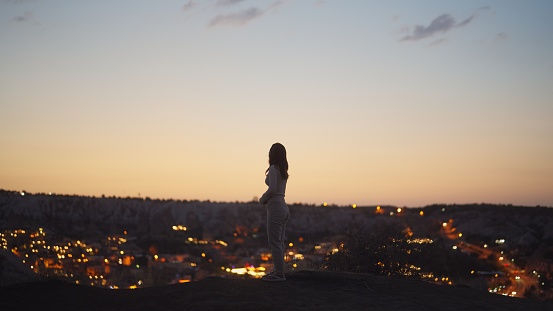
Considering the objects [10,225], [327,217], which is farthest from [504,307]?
[327,217]

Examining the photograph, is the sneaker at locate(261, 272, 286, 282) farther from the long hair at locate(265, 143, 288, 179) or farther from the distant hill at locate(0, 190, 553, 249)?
the distant hill at locate(0, 190, 553, 249)

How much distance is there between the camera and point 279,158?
11.0 meters

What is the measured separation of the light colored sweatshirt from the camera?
10891 millimetres

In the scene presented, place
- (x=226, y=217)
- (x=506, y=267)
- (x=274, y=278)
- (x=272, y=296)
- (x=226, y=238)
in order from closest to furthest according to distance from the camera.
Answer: (x=272, y=296) < (x=274, y=278) < (x=506, y=267) < (x=226, y=238) < (x=226, y=217)

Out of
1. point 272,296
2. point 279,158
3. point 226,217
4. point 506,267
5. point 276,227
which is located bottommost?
point 506,267

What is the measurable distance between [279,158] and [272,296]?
2.76 metres

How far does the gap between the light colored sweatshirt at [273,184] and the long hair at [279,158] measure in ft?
0.27

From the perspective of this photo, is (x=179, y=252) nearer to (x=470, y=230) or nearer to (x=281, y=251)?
(x=470, y=230)

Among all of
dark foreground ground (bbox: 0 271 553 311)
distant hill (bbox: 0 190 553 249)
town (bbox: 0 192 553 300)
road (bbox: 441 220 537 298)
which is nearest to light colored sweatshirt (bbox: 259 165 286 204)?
dark foreground ground (bbox: 0 271 553 311)

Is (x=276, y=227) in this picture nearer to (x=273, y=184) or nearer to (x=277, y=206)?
(x=277, y=206)

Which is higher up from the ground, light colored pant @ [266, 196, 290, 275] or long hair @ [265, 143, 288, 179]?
long hair @ [265, 143, 288, 179]

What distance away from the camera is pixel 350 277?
39.2 ft

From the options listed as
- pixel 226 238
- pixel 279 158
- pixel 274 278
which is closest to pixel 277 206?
pixel 279 158

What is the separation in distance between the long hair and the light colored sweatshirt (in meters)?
0.08
